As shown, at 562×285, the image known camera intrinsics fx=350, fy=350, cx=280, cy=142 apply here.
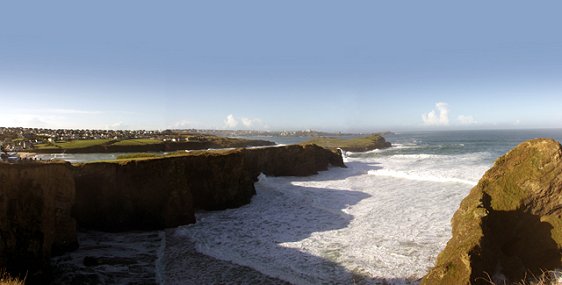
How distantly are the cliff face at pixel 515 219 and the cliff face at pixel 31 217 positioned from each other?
1424 cm

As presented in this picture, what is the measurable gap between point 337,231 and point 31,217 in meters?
14.1

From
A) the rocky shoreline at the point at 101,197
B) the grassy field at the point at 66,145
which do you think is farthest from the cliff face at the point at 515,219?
the grassy field at the point at 66,145

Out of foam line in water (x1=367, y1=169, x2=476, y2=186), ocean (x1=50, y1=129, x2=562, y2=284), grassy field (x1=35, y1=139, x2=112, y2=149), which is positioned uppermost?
grassy field (x1=35, y1=139, x2=112, y2=149)

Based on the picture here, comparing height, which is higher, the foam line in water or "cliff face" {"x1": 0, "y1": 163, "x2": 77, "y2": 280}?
"cliff face" {"x1": 0, "y1": 163, "x2": 77, "y2": 280}

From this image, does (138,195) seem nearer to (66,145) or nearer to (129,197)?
(129,197)

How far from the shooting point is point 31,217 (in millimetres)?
14023

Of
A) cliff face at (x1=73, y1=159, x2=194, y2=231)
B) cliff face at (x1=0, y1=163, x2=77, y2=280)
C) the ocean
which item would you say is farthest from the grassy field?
cliff face at (x1=0, y1=163, x2=77, y2=280)

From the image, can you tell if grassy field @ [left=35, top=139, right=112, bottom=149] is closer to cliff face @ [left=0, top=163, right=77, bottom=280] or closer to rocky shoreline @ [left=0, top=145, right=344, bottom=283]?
rocky shoreline @ [left=0, top=145, right=344, bottom=283]

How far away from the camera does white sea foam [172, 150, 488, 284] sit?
1406 cm

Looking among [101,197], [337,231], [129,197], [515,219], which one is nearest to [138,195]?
[129,197]

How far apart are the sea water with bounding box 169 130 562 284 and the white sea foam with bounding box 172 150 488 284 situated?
0.04 metres

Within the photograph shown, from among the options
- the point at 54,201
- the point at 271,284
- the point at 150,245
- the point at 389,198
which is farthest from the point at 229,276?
the point at 389,198

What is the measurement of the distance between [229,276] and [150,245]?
19.2 feet

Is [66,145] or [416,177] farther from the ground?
[66,145]
